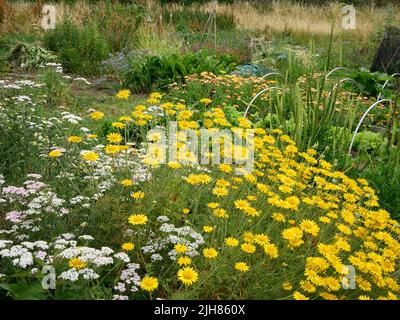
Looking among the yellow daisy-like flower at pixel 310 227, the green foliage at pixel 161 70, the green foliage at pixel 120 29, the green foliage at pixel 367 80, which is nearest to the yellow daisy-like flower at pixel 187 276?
the yellow daisy-like flower at pixel 310 227

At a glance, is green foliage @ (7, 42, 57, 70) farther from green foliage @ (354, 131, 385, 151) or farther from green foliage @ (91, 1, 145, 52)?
green foliage @ (354, 131, 385, 151)

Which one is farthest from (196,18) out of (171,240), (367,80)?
(171,240)

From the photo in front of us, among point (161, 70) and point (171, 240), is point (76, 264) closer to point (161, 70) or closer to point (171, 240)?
point (171, 240)

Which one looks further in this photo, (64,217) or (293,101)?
(293,101)

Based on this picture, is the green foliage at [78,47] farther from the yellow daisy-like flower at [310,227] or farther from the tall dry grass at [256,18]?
the yellow daisy-like flower at [310,227]

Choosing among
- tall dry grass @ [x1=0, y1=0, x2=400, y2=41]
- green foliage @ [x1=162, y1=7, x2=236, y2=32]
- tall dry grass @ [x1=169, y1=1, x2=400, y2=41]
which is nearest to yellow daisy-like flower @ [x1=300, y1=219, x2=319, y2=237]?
tall dry grass @ [x1=0, y1=0, x2=400, y2=41]

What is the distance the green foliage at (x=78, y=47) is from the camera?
934 cm

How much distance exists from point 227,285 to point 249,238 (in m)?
0.28

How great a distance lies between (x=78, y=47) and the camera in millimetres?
9672

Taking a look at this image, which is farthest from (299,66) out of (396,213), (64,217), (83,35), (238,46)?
(64,217)

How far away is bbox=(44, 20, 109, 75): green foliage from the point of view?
9336 mm

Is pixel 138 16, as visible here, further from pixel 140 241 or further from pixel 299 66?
pixel 140 241

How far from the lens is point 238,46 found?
1202 centimetres

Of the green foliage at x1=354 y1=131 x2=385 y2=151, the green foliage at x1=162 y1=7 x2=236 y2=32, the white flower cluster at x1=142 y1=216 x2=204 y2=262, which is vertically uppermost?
the white flower cluster at x1=142 y1=216 x2=204 y2=262
